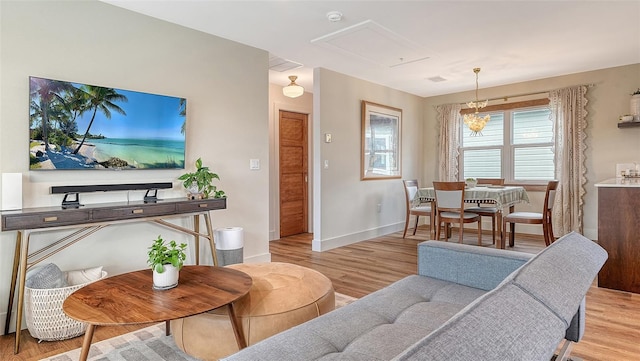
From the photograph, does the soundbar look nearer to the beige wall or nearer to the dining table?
the dining table

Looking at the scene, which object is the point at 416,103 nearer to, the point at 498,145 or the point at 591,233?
the point at 498,145

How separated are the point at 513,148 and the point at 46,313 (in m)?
6.14

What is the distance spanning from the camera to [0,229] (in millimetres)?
2096

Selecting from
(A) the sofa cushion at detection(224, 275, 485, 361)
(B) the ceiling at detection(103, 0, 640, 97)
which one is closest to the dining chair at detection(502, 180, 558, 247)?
(B) the ceiling at detection(103, 0, 640, 97)

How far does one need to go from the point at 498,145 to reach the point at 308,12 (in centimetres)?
432

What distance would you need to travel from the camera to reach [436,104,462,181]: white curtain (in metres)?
6.27

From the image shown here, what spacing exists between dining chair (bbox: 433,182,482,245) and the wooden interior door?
234cm

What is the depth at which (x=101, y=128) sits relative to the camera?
2.71 metres

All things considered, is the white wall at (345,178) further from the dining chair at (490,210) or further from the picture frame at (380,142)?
the dining chair at (490,210)

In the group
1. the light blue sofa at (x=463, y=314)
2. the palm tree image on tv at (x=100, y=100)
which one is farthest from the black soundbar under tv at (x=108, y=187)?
the light blue sofa at (x=463, y=314)

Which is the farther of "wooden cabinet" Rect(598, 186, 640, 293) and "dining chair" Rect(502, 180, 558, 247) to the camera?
"dining chair" Rect(502, 180, 558, 247)

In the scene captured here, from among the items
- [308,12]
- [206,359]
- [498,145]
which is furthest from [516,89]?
[206,359]

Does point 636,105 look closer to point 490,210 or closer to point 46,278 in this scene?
point 490,210

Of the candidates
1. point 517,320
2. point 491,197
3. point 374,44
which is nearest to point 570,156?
point 491,197
